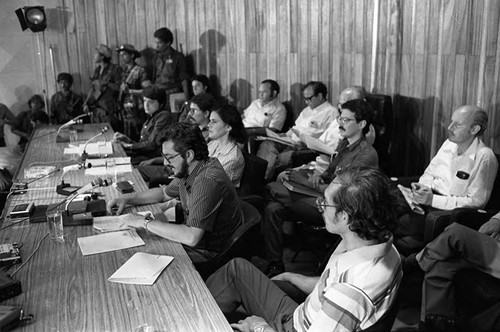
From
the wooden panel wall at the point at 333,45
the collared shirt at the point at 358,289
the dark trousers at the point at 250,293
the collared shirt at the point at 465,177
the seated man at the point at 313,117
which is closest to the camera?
the collared shirt at the point at 358,289

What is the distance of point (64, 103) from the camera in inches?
329

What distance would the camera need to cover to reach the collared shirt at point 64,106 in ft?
→ 27.3

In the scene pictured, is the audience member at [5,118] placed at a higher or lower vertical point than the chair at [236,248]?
lower

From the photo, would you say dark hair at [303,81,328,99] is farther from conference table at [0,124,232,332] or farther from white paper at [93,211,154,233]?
conference table at [0,124,232,332]

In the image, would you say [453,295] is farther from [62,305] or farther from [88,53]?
[88,53]

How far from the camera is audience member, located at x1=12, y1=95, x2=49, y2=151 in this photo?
7.83m

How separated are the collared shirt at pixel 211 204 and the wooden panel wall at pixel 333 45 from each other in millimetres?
1978

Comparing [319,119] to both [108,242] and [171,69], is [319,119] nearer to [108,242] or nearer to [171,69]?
[171,69]

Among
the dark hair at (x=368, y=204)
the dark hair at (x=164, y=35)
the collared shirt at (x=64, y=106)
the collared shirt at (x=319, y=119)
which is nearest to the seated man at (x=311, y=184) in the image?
the collared shirt at (x=319, y=119)

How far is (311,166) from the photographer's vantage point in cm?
443

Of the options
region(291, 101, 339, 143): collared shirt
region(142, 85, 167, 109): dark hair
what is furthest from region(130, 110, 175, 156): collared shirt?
region(291, 101, 339, 143): collared shirt

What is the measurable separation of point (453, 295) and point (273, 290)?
942 mm

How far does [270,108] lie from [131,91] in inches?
104

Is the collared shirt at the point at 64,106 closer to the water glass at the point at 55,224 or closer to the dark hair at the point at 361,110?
the dark hair at the point at 361,110
